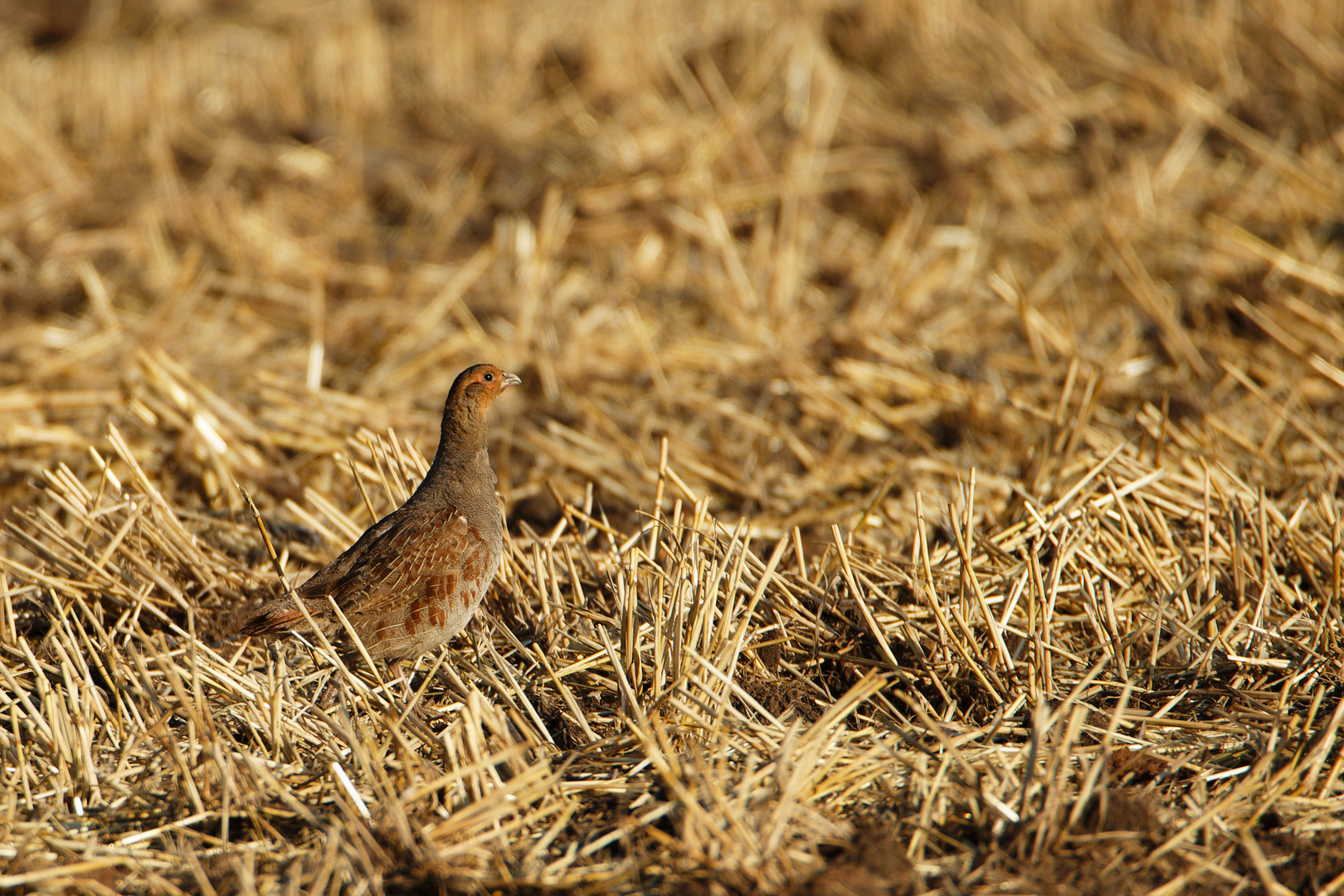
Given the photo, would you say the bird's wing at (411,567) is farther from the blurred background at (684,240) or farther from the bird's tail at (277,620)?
the blurred background at (684,240)

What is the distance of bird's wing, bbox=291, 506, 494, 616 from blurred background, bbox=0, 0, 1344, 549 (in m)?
1.06

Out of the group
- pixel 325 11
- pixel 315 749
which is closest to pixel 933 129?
pixel 325 11

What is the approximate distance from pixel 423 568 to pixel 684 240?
470cm

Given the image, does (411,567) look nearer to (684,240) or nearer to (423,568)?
(423,568)

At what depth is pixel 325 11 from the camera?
395 inches

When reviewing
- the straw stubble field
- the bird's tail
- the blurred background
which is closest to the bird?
the bird's tail

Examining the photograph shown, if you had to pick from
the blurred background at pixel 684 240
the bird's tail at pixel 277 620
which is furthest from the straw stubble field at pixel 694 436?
the bird's tail at pixel 277 620

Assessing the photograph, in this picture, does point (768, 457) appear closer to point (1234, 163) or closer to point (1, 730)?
point (1, 730)

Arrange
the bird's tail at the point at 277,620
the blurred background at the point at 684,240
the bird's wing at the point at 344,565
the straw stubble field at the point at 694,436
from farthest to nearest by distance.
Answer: the blurred background at the point at 684,240 → the bird's wing at the point at 344,565 → the bird's tail at the point at 277,620 → the straw stubble field at the point at 694,436

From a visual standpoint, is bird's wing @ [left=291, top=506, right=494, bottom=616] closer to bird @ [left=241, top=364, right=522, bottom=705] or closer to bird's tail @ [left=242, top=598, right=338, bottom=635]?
bird @ [left=241, top=364, right=522, bottom=705]

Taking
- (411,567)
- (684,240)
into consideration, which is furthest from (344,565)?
(684,240)

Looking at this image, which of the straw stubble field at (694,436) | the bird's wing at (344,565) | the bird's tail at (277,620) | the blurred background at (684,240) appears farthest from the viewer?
the blurred background at (684,240)

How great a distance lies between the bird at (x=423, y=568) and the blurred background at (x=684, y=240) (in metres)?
0.99

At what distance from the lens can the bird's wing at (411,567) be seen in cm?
356
